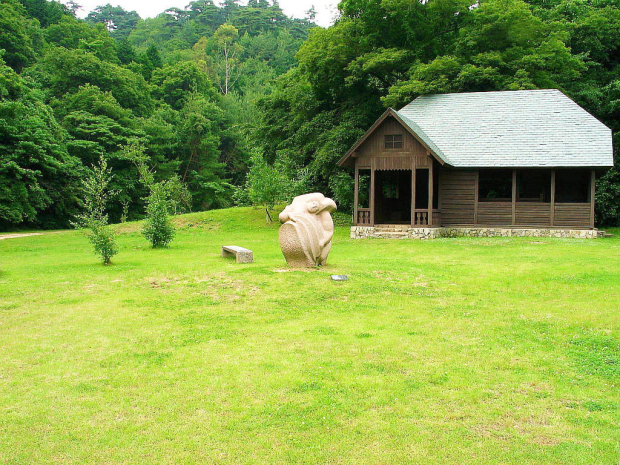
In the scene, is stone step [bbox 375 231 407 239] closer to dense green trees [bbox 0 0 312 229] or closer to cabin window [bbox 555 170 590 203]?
cabin window [bbox 555 170 590 203]

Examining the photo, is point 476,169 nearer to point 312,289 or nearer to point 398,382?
point 312,289

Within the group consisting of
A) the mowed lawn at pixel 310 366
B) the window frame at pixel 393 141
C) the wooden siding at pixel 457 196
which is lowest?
the mowed lawn at pixel 310 366

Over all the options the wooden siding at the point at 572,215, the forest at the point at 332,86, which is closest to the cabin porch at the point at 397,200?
the forest at the point at 332,86

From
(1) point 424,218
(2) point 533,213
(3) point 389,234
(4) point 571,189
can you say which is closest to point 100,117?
(3) point 389,234

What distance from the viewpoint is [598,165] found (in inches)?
863

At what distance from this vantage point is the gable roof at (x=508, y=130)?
75.5ft

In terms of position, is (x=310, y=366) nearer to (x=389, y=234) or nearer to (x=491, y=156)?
(x=389, y=234)

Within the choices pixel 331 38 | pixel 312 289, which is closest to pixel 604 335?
pixel 312 289

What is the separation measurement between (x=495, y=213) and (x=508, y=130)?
12.9ft

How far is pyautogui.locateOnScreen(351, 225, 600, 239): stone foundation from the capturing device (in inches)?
923

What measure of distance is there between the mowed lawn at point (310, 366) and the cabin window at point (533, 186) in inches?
496

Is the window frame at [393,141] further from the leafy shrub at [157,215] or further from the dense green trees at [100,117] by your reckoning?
the dense green trees at [100,117]

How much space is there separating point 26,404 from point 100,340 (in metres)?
2.36

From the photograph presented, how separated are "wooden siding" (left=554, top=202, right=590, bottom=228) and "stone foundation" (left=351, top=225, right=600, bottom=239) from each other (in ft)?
1.31
